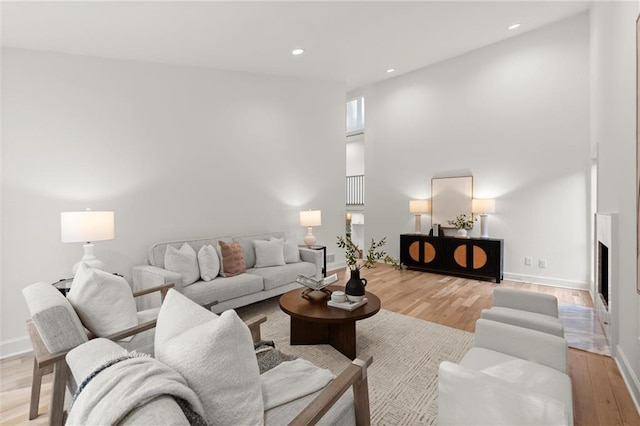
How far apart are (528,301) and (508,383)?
1.42 m

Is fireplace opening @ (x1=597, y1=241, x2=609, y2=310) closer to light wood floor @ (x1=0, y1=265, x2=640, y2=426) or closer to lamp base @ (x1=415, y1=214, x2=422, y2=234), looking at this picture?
light wood floor @ (x1=0, y1=265, x2=640, y2=426)

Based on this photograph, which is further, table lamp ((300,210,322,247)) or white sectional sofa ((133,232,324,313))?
table lamp ((300,210,322,247))

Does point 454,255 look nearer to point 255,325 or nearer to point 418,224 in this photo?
point 418,224

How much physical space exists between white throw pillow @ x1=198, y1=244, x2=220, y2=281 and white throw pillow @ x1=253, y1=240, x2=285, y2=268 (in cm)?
60

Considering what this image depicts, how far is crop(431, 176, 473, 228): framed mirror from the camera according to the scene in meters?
5.43

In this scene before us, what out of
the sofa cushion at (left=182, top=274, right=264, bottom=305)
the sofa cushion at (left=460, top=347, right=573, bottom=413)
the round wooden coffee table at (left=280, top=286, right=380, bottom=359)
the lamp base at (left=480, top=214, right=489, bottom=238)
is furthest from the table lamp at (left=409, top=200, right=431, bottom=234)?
the sofa cushion at (left=460, top=347, right=573, bottom=413)

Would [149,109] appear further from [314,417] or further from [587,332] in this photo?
[587,332]

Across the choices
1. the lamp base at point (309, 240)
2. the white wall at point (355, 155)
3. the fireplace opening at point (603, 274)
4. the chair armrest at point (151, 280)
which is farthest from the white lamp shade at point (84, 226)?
the white wall at point (355, 155)

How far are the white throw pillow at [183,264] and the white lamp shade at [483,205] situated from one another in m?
4.38

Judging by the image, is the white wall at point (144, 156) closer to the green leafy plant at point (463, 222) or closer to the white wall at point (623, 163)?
the green leafy plant at point (463, 222)

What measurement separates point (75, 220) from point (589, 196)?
618cm

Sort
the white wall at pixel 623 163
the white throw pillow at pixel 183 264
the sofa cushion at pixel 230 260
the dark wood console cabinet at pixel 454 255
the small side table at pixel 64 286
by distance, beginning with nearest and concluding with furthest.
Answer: the white wall at pixel 623 163 < the small side table at pixel 64 286 < the white throw pillow at pixel 183 264 < the sofa cushion at pixel 230 260 < the dark wood console cabinet at pixel 454 255

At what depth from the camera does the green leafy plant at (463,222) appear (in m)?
5.33

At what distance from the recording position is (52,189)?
3.04m
